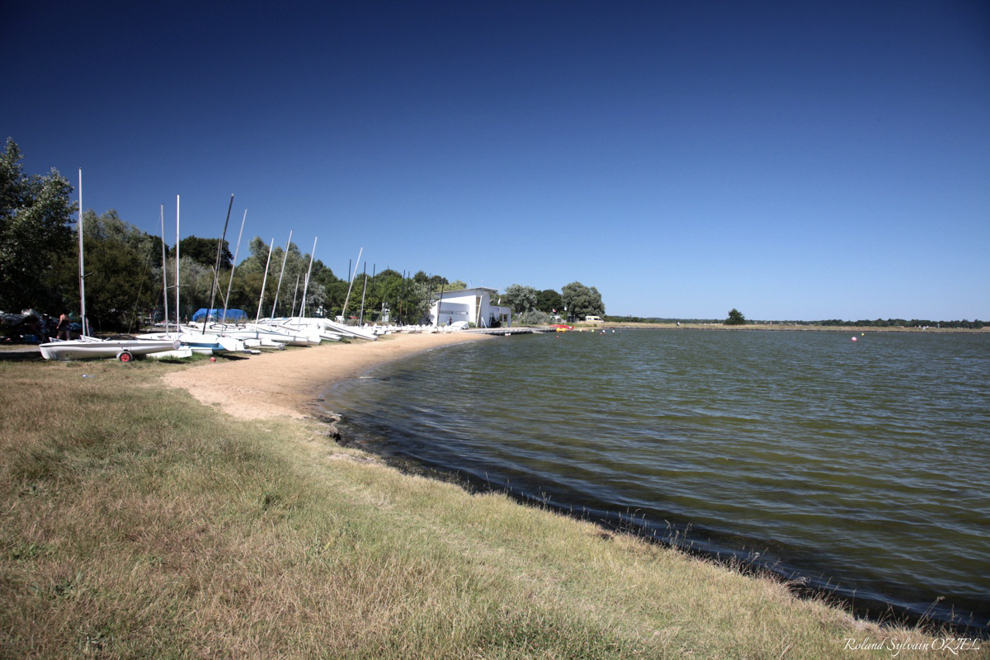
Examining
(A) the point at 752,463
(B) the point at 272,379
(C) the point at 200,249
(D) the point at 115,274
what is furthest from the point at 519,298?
(A) the point at 752,463

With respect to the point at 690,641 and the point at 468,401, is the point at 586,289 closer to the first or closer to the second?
the point at 468,401

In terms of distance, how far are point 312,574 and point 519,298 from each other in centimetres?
14334

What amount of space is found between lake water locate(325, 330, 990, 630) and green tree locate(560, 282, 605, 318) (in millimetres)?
137671

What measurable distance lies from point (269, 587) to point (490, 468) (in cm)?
857

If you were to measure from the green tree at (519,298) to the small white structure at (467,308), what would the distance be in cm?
3230

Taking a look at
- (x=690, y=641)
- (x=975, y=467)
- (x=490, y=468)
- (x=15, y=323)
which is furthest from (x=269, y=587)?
(x=15, y=323)

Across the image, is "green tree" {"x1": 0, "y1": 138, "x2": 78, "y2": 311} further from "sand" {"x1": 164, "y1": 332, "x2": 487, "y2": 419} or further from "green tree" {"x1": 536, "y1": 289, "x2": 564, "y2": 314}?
"green tree" {"x1": 536, "y1": 289, "x2": 564, "y2": 314}

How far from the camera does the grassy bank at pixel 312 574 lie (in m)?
3.70

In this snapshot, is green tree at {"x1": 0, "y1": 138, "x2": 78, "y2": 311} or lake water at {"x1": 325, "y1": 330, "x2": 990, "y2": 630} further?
green tree at {"x1": 0, "y1": 138, "x2": 78, "y2": 311}

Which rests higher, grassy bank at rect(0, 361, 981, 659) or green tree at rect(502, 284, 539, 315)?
green tree at rect(502, 284, 539, 315)

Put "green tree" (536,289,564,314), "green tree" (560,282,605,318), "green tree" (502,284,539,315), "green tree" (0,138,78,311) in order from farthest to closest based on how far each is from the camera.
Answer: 1. "green tree" (536,289,564,314)
2. "green tree" (560,282,605,318)
3. "green tree" (502,284,539,315)
4. "green tree" (0,138,78,311)

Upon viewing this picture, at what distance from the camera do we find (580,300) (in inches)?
6565

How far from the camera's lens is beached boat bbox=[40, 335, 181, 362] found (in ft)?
66.5

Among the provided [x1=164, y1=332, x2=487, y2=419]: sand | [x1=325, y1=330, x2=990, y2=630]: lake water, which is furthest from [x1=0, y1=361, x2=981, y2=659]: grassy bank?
[x1=164, y1=332, x2=487, y2=419]: sand
